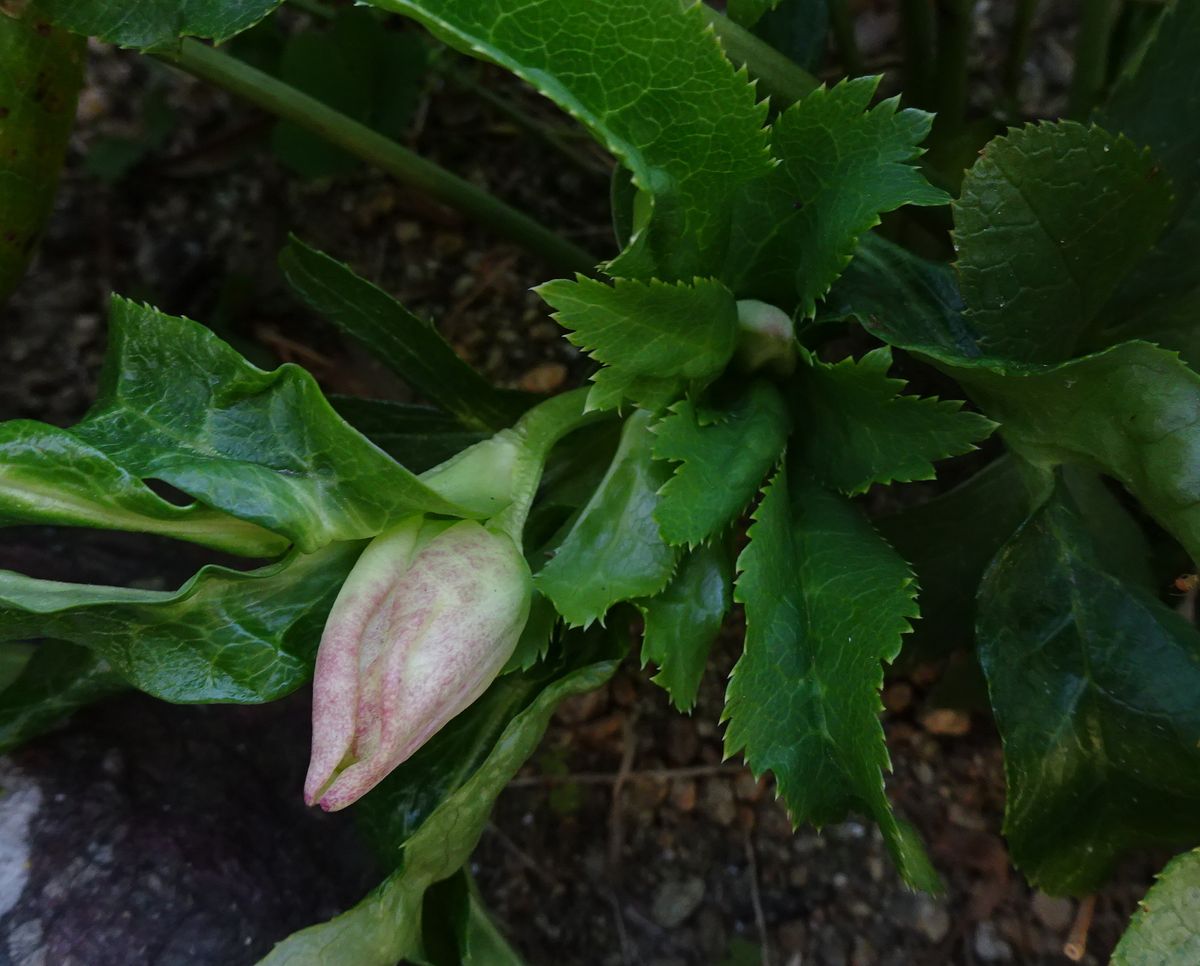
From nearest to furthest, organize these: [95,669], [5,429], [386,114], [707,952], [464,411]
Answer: [5,429] → [95,669] → [464,411] → [707,952] → [386,114]

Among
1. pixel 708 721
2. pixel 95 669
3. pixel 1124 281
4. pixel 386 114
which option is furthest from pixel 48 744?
pixel 1124 281

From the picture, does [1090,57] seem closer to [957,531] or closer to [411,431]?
[957,531]

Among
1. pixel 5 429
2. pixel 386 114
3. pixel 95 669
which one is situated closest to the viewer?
pixel 5 429

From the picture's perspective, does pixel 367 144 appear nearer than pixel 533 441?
No

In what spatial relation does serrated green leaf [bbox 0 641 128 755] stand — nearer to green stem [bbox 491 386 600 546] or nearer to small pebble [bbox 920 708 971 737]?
green stem [bbox 491 386 600 546]

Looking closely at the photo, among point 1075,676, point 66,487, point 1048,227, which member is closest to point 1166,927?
point 1075,676

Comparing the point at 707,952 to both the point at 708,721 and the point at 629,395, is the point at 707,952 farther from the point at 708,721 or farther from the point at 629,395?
the point at 629,395

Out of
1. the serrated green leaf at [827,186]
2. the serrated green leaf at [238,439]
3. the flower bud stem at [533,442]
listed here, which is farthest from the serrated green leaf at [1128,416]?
the serrated green leaf at [238,439]
